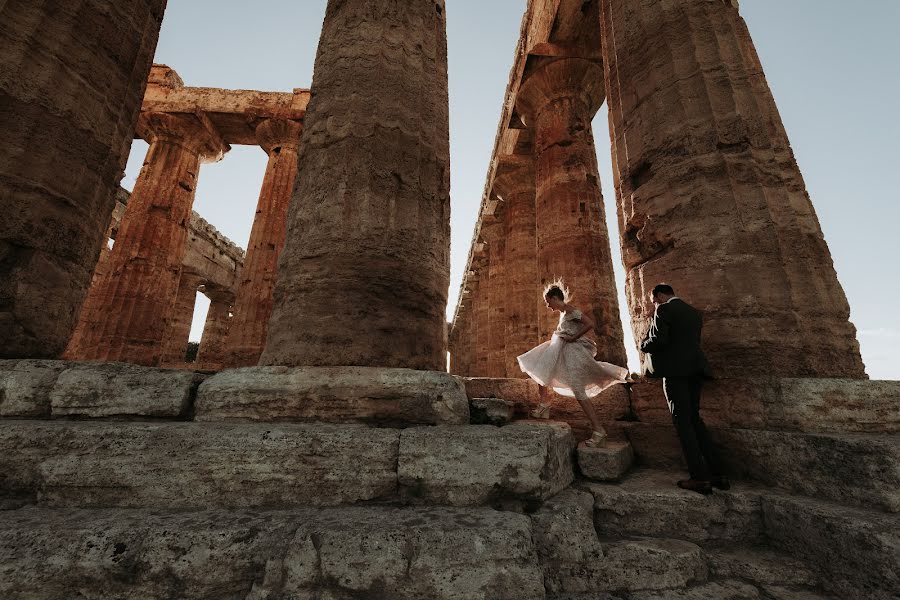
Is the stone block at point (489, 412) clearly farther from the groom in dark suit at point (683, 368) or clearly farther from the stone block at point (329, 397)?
the groom in dark suit at point (683, 368)

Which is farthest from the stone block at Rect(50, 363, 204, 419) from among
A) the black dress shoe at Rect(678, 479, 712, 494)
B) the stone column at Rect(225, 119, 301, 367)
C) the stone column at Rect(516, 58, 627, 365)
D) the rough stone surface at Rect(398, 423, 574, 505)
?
the stone column at Rect(516, 58, 627, 365)

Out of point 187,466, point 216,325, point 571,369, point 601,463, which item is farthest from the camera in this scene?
point 216,325

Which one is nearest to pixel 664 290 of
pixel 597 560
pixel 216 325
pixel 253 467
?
pixel 597 560

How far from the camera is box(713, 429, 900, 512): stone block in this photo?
80.5 inches

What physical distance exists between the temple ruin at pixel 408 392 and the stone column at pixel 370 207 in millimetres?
23

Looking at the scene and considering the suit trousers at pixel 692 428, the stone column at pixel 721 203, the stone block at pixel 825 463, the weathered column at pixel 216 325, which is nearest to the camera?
the stone block at pixel 825 463

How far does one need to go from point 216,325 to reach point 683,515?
68.5 feet

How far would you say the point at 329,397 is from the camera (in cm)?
260

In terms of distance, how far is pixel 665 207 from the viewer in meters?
3.79

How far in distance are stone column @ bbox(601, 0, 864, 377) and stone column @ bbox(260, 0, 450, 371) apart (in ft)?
7.12

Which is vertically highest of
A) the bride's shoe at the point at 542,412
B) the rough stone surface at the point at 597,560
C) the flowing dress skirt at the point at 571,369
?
the flowing dress skirt at the point at 571,369

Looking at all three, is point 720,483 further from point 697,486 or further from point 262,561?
point 262,561

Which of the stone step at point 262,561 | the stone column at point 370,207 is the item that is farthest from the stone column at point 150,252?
the stone step at point 262,561

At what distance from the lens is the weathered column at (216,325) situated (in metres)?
17.7
